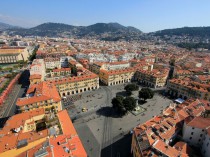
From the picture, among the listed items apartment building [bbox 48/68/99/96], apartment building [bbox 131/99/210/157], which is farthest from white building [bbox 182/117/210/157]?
apartment building [bbox 48/68/99/96]

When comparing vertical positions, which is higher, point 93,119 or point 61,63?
point 61,63

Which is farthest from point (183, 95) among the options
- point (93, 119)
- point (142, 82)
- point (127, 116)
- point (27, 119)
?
point (27, 119)

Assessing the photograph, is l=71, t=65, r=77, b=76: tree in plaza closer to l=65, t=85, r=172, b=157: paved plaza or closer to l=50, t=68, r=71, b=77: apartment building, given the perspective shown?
l=50, t=68, r=71, b=77: apartment building

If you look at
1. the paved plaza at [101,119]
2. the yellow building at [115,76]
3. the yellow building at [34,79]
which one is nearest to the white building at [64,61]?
the yellow building at [115,76]

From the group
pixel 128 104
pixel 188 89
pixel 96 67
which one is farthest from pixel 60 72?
pixel 188 89

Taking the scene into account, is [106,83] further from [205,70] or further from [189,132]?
[205,70]

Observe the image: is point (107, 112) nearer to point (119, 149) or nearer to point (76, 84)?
point (119, 149)
